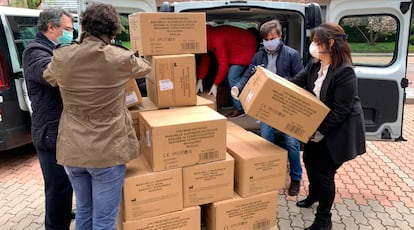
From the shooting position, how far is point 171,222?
240 cm

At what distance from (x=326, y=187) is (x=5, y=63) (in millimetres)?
3482

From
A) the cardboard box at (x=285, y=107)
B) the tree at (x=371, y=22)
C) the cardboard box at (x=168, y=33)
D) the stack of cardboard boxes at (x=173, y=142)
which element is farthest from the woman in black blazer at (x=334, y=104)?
the tree at (x=371, y=22)

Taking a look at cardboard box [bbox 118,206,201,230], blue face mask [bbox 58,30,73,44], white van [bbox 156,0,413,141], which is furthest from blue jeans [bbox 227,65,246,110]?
blue face mask [bbox 58,30,73,44]

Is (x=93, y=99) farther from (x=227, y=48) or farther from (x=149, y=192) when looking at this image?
(x=227, y=48)

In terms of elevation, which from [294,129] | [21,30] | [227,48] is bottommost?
[294,129]

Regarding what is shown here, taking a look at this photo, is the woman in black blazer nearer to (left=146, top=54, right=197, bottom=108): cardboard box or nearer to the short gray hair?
(left=146, top=54, right=197, bottom=108): cardboard box

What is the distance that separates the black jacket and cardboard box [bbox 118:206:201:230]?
0.72 m

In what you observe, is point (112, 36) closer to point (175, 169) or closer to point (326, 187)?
point (175, 169)

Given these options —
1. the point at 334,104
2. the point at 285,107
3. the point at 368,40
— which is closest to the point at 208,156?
the point at 285,107

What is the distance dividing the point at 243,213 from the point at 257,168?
1.17ft

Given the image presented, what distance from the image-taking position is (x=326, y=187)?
8.73ft

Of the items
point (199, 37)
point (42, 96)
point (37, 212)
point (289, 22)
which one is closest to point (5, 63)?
point (37, 212)

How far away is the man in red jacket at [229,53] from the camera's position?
377 cm

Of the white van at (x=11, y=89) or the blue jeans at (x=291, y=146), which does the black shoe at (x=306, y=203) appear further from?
the white van at (x=11, y=89)
